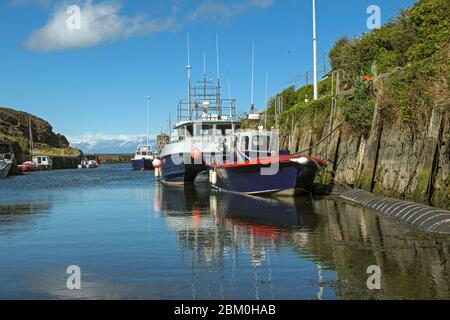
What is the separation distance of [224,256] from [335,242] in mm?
2740

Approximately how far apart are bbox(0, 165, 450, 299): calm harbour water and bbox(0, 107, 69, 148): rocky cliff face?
132m

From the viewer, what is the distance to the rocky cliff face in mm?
150125

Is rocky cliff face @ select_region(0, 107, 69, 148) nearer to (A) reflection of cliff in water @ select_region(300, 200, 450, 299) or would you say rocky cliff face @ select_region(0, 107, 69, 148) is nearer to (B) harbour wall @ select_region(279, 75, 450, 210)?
(B) harbour wall @ select_region(279, 75, 450, 210)

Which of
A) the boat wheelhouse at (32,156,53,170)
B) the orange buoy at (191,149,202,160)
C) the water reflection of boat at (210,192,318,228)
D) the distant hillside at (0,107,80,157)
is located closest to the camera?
the water reflection of boat at (210,192,318,228)

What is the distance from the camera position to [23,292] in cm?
838

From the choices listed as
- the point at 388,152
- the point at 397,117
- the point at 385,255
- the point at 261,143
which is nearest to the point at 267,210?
the point at 388,152

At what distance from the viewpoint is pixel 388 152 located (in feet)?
67.4

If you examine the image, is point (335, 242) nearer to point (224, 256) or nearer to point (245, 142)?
point (224, 256)

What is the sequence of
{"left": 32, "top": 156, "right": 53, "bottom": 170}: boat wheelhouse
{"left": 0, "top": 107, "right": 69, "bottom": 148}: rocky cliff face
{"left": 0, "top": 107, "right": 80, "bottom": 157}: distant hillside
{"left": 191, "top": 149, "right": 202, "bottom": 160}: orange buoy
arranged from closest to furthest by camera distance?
1. {"left": 191, "top": 149, "right": 202, "bottom": 160}: orange buoy
2. {"left": 32, "top": 156, "right": 53, "bottom": 170}: boat wheelhouse
3. {"left": 0, "top": 107, "right": 80, "bottom": 157}: distant hillside
4. {"left": 0, "top": 107, "right": 69, "bottom": 148}: rocky cliff face

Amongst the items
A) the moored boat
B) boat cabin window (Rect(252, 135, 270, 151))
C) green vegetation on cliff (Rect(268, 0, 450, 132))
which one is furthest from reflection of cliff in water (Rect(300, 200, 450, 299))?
boat cabin window (Rect(252, 135, 270, 151))

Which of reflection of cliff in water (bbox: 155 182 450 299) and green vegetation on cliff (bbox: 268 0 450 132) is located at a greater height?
green vegetation on cliff (bbox: 268 0 450 132)
